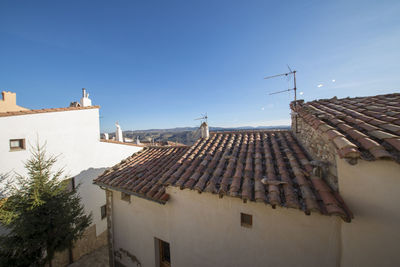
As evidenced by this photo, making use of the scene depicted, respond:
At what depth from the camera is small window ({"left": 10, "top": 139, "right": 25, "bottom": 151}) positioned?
6012mm

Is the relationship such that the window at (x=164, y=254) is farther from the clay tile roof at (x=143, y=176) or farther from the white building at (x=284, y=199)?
the clay tile roof at (x=143, y=176)

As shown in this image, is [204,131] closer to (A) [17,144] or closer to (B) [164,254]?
(B) [164,254]

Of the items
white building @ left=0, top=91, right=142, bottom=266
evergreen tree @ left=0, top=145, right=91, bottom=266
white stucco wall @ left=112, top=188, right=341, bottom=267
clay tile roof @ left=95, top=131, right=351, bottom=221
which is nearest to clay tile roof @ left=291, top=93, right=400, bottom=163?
clay tile roof @ left=95, top=131, right=351, bottom=221

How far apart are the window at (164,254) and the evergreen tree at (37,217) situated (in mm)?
4416

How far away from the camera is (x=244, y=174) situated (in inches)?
150

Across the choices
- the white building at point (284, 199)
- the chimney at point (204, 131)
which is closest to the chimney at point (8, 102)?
the white building at point (284, 199)

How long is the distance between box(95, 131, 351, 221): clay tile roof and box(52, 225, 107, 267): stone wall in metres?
4.92

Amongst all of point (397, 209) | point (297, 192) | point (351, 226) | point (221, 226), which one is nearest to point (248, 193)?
point (297, 192)

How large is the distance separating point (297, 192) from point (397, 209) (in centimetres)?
131

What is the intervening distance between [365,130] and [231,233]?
372 centimetres

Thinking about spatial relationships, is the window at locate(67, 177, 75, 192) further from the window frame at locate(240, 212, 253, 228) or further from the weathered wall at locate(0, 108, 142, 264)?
the window frame at locate(240, 212, 253, 228)

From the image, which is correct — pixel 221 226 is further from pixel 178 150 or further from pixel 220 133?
pixel 178 150

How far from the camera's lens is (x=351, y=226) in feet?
8.45

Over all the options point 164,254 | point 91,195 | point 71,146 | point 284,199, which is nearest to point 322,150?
point 284,199
